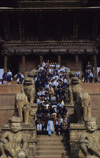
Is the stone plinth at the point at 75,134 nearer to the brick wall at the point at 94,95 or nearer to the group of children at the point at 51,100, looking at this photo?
the group of children at the point at 51,100

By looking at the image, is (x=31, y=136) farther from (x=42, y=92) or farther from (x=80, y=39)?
(x=80, y=39)

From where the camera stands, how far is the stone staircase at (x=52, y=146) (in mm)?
11984

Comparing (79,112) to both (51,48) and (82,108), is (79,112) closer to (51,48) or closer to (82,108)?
(82,108)

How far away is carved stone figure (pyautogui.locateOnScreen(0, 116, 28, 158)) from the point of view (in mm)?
9242

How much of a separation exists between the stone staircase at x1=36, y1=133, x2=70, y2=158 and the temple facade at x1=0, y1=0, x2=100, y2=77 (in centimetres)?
1496

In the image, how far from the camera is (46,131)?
14.0 metres

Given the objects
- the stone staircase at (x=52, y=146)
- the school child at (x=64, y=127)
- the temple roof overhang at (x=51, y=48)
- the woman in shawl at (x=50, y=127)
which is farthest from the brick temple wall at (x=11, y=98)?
the temple roof overhang at (x=51, y=48)

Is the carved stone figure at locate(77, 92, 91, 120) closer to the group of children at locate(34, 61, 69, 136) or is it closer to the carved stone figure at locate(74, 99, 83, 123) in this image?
the carved stone figure at locate(74, 99, 83, 123)

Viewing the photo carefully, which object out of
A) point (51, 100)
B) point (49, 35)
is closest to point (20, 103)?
point (51, 100)

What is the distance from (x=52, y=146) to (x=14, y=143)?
3278 mm

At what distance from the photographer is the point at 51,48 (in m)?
28.0

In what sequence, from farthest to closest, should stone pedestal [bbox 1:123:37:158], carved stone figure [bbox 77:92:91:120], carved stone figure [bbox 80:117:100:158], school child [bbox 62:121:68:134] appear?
school child [bbox 62:121:68:134]
carved stone figure [bbox 77:92:91:120]
stone pedestal [bbox 1:123:37:158]
carved stone figure [bbox 80:117:100:158]

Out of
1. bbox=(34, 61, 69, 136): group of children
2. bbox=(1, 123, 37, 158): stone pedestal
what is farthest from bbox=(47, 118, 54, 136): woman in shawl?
bbox=(1, 123, 37, 158): stone pedestal

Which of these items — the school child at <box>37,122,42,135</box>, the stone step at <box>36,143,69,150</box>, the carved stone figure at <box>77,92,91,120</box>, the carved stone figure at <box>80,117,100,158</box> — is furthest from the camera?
the school child at <box>37,122,42,135</box>
